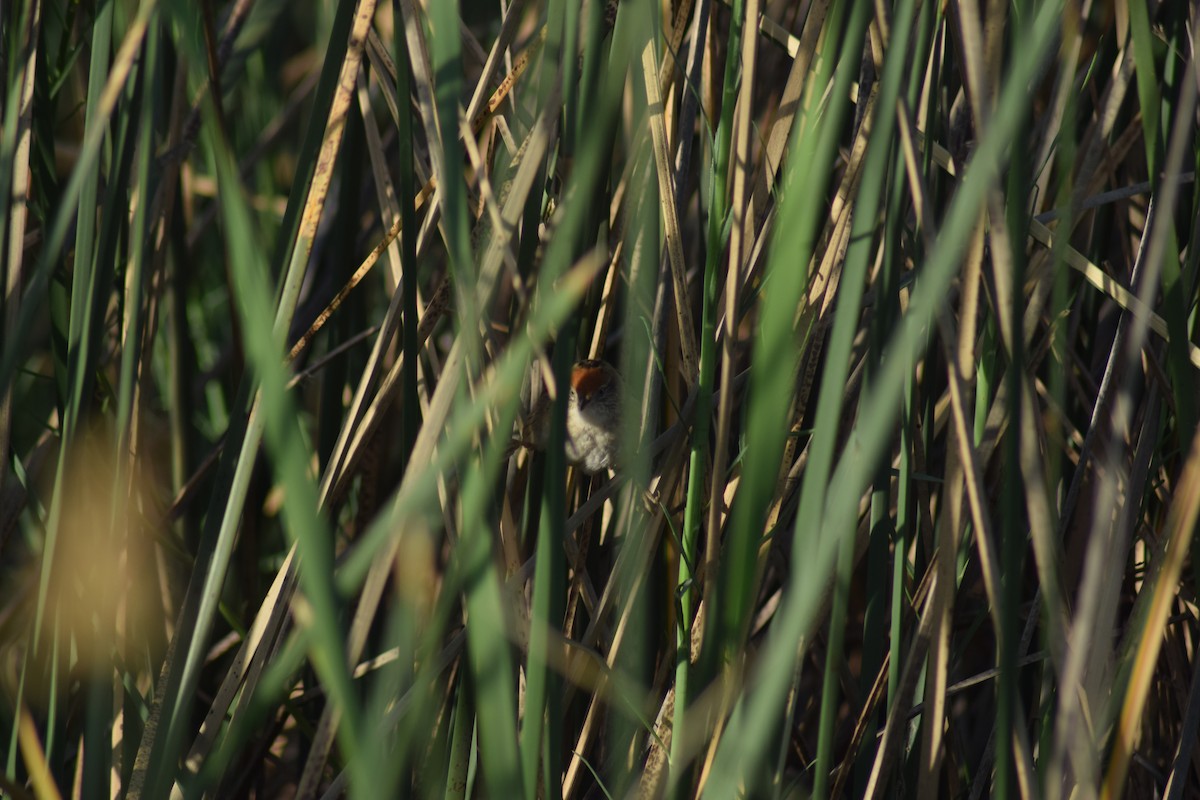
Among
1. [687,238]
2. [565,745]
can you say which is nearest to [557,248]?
[565,745]

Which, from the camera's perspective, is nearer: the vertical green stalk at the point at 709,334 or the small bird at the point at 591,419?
the vertical green stalk at the point at 709,334

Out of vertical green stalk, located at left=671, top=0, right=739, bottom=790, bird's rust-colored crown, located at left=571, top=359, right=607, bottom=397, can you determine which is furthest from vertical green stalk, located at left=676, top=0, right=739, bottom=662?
bird's rust-colored crown, located at left=571, top=359, right=607, bottom=397

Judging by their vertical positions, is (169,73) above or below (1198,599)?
above

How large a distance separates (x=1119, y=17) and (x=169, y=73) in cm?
139

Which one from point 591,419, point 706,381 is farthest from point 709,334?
point 591,419

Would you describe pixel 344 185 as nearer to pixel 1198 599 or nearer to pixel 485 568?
pixel 485 568

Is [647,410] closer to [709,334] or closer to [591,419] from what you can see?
[709,334]

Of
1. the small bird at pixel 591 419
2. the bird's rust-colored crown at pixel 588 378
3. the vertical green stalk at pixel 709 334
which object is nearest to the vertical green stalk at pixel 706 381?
the vertical green stalk at pixel 709 334

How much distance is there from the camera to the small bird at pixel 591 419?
52.3 inches

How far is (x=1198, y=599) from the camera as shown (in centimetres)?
126

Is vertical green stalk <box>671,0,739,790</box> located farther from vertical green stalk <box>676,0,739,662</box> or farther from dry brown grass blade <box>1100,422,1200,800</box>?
dry brown grass blade <box>1100,422,1200,800</box>

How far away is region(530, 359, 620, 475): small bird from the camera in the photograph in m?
1.33

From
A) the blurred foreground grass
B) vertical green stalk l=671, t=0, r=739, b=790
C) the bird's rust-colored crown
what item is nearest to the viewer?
the blurred foreground grass

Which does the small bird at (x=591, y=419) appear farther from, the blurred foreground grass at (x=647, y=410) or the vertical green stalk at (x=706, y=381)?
the vertical green stalk at (x=706, y=381)
